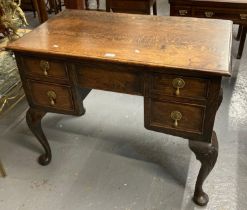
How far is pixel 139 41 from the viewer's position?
4.12 ft

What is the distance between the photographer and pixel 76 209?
1.43 meters

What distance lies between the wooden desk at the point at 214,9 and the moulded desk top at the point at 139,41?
0.69 m

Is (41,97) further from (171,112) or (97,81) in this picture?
(171,112)

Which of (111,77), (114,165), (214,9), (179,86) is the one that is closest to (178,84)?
(179,86)

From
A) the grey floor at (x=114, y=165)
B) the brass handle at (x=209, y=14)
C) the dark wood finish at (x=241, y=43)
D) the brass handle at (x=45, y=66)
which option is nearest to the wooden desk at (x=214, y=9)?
the brass handle at (x=209, y=14)

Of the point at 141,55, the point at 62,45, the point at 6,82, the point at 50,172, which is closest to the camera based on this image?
the point at 141,55

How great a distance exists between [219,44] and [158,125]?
412 mm

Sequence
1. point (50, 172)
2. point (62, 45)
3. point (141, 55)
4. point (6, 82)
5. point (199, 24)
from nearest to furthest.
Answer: point (141, 55) → point (62, 45) → point (199, 24) → point (50, 172) → point (6, 82)

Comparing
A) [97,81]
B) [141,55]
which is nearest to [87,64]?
[97,81]

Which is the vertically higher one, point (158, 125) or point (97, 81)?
point (97, 81)

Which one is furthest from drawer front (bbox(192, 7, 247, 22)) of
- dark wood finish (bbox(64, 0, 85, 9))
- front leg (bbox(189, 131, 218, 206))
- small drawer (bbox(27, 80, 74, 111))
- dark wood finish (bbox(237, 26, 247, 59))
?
small drawer (bbox(27, 80, 74, 111))

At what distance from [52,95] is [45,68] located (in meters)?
0.14

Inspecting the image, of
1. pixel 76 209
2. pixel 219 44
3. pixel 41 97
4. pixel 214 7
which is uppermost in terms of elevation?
pixel 219 44

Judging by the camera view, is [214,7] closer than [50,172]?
No
